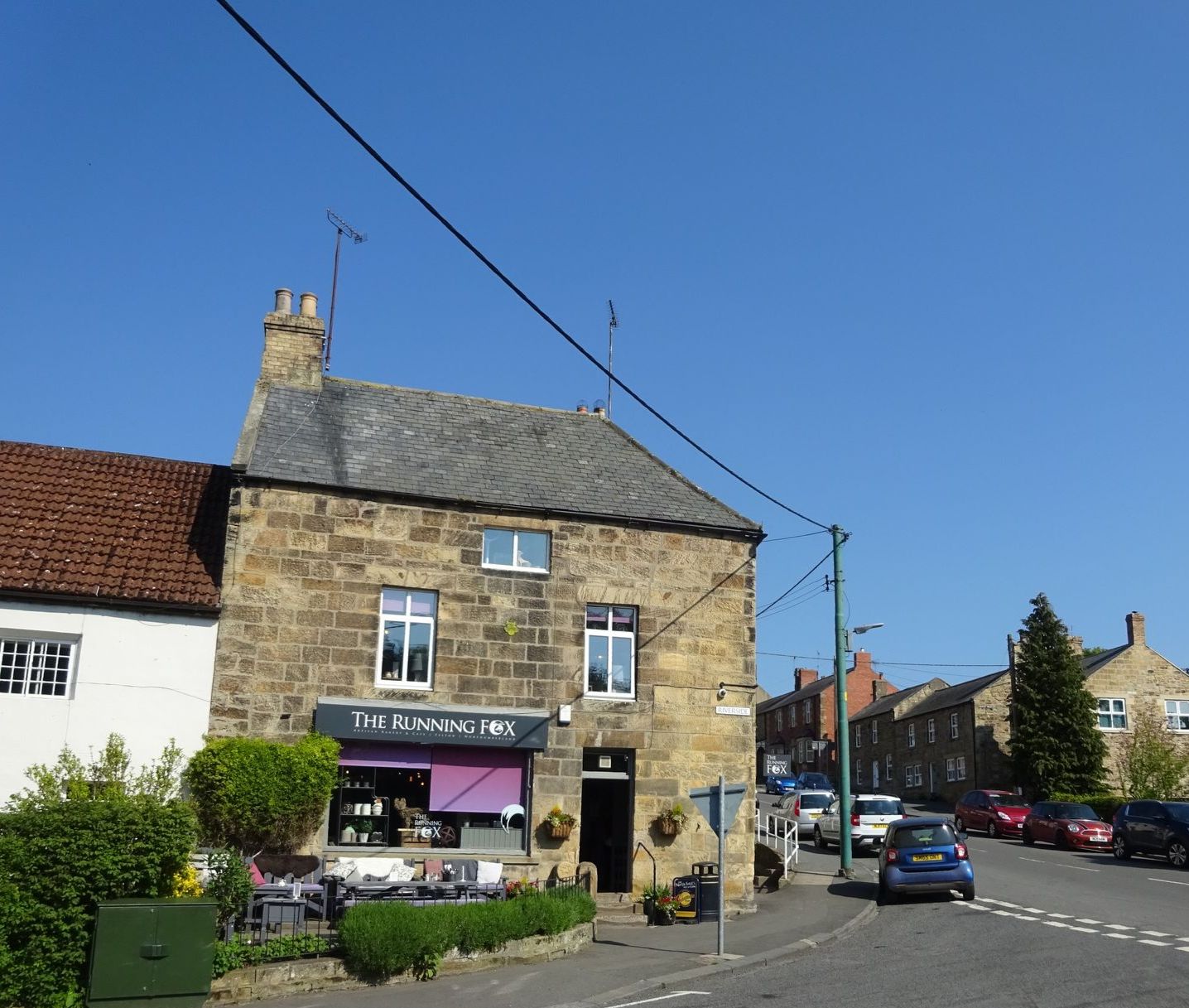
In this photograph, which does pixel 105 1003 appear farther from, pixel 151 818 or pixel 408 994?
pixel 408 994

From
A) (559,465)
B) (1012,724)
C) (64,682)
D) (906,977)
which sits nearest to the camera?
(906,977)

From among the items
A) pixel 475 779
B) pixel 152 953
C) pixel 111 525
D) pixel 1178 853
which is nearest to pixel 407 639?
pixel 475 779

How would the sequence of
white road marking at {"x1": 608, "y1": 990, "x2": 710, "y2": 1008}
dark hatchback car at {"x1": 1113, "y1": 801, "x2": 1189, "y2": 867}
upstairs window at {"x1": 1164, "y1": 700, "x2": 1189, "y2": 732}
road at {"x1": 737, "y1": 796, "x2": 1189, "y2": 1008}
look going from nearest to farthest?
road at {"x1": 737, "y1": 796, "x2": 1189, "y2": 1008} < white road marking at {"x1": 608, "y1": 990, "x2": 710, "y2": 1008} < dark hatchback car at {"x1": 1113, "y1": 801, "x2": 1189, "y2": 867} < upstairs window at {"x1": 1164, "y1": 700, "x2": 1189, "y2": 732}

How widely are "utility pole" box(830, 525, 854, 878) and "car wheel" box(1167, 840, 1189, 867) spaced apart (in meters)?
8.13

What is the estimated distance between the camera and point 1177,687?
51625 mm

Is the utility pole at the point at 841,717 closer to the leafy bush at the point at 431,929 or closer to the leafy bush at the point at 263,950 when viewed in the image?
the leafy bush at the point at 431,929

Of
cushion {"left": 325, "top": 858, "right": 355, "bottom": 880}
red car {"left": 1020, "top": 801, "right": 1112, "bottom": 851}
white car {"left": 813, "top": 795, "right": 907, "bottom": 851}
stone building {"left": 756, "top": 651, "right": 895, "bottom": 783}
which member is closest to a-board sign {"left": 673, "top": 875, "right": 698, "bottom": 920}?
cushion {"left": 325, "top": 858, "right": 355, "bottom": 880}

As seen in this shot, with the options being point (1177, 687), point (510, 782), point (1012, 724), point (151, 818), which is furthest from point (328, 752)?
point (1177, 687)

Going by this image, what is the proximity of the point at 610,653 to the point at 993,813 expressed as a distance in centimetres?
2202

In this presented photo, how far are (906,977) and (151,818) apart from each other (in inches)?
344

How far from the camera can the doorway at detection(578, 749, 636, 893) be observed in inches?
797

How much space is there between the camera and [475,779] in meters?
19.6

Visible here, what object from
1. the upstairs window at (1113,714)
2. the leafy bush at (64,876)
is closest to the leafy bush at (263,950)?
the leafy bush at (64,876)

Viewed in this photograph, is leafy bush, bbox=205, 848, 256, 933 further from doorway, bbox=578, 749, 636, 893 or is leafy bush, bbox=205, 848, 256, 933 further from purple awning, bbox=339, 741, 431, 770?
doorway, bbox=578, 749, 636, 893
